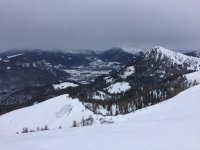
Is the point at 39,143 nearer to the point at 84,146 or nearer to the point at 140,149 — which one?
the point at 84,146

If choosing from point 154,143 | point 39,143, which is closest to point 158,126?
point 154,143

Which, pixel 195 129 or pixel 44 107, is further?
pixel 44 107

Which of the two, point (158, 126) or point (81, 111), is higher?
point (158, 126)

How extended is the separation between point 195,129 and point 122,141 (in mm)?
6736

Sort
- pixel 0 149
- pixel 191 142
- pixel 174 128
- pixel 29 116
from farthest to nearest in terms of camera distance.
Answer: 1. pixel 29 116
2. pixel 174 128
3. pixel 0 149
4. pixel 191 142

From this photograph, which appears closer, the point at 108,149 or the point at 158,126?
the point at 108,149

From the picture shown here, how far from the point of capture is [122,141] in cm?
2517

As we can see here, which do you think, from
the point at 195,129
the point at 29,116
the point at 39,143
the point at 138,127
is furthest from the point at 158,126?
the point at 29,116

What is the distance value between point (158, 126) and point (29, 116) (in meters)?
164

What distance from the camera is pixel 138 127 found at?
102ft

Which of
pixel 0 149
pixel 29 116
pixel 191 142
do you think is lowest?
pixel 29 116

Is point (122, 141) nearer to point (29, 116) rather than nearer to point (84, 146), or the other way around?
point (84, 146)

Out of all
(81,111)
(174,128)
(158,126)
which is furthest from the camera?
(81,111)

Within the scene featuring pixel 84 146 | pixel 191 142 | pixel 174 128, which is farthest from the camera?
pixel 174 128
